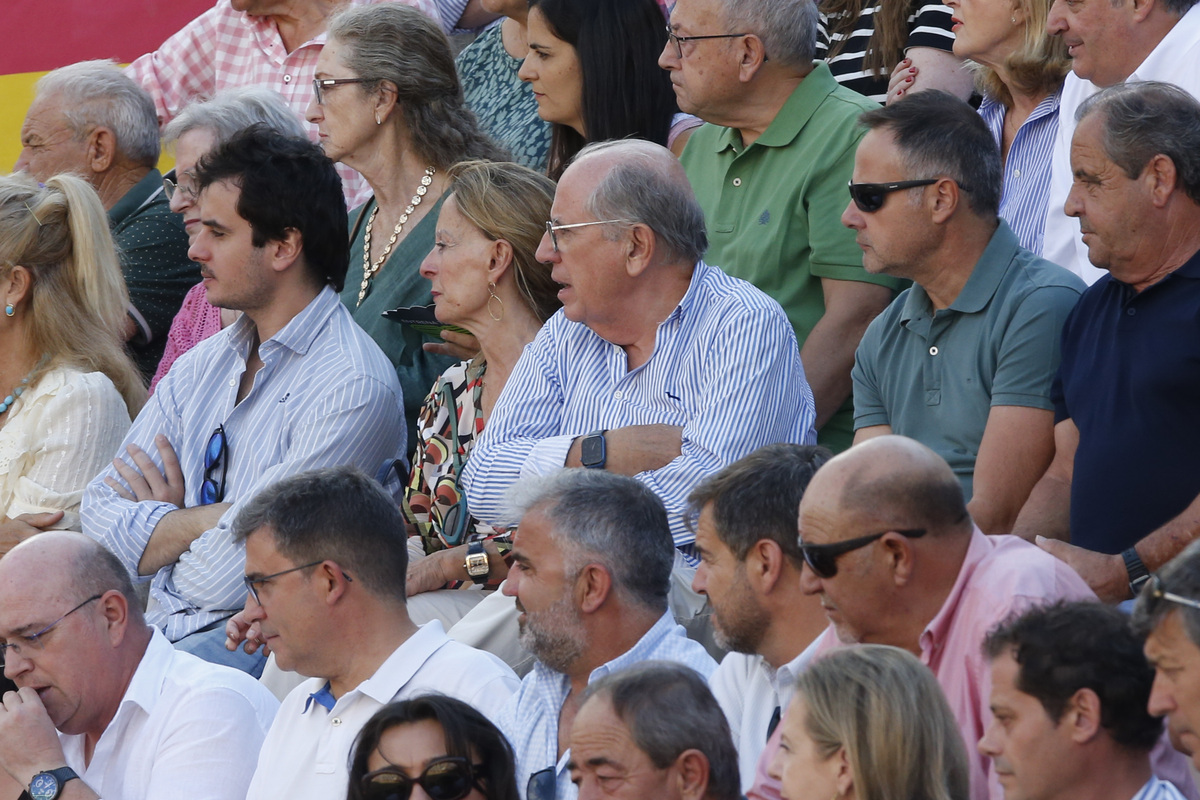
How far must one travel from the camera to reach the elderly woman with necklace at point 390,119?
5656 mm

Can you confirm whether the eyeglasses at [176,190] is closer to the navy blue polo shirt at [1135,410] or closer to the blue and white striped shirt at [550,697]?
the blue and white striped shirt at [550,697]

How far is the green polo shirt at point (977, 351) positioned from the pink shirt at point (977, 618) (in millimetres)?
829

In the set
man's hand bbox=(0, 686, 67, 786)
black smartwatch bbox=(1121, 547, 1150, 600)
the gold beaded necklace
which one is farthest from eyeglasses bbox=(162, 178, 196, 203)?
black smartwatch bbox=(1121, 547, 1150, 600)

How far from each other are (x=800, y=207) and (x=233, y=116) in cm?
226

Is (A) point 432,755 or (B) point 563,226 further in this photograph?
(B) point 563,226

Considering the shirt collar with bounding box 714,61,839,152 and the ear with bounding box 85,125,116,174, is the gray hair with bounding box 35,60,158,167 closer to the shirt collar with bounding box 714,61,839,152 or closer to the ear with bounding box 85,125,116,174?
the ear with bounding box 85,125,116,174

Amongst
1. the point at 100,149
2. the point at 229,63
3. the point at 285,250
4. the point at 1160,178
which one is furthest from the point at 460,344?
the point at 229,63

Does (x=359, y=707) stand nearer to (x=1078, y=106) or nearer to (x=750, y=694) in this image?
(x=750, y=694)

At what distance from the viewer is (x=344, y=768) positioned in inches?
141

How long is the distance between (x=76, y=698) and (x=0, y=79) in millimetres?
5177

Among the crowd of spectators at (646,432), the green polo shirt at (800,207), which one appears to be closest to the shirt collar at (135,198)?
the crowd of spectators at (646,432)

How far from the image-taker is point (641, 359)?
4.27 metres

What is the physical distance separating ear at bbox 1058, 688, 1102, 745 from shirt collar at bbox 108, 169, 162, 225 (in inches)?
190

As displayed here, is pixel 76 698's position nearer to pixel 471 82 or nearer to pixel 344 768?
pixel 344 768
